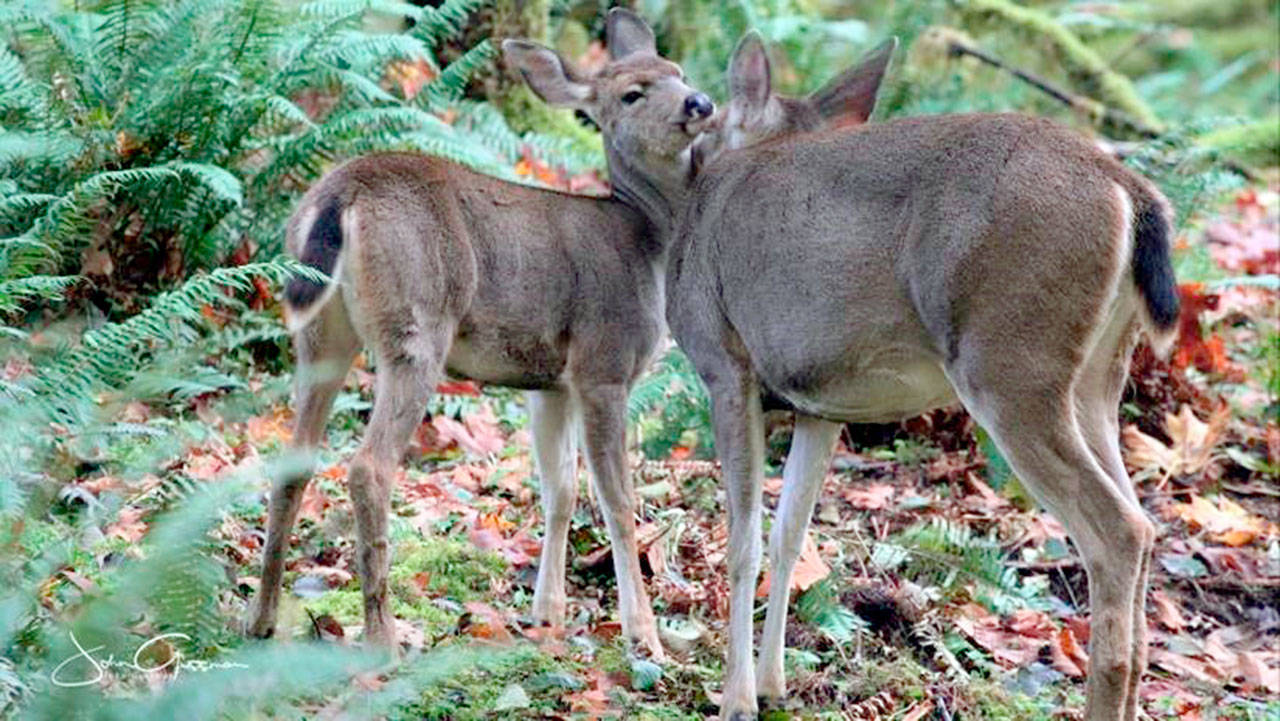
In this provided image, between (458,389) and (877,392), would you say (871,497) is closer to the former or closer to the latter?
(458,389)

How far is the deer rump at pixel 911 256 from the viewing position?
16.7ft

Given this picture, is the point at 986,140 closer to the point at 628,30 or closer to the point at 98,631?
the point at 628,30

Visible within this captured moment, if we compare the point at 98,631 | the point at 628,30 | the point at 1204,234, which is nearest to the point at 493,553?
the point at 628,30

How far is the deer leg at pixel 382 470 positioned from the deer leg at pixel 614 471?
2.26 feet

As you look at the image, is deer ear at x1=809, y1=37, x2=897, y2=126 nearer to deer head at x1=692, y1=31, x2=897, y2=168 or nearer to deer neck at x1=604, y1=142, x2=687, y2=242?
deer head at x1=692, y1=31, x2=897, y2=168

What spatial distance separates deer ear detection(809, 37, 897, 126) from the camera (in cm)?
685

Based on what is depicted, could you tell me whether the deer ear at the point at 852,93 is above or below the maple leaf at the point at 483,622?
above

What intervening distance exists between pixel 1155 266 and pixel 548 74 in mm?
2915

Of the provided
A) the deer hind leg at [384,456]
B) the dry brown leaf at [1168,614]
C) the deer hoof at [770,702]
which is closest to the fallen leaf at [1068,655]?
the dry brown leaf at [1168,614]

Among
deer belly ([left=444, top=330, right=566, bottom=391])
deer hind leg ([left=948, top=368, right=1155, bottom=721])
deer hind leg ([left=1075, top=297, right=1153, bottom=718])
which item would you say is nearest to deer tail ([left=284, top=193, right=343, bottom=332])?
deer belly ([left=444, top=330, right=566, bottom=391])

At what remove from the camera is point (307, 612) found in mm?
5555

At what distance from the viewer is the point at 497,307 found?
241 inches

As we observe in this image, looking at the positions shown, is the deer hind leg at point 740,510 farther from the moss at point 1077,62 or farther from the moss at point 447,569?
the moss at point 1077,62

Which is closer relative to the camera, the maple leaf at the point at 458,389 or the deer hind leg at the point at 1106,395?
the deer hind leg at the point at 1106,395
